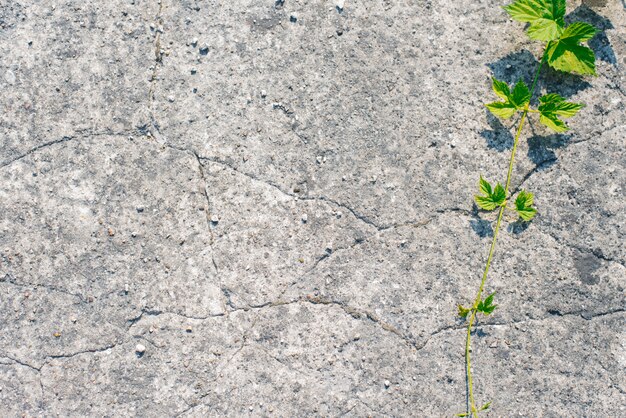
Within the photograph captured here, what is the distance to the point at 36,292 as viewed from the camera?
243cm

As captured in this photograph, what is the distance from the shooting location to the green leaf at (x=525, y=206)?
7.76 feet

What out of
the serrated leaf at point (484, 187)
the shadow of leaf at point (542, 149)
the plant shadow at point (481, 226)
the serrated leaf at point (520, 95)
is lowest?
the plant shadow at point (481, 226)

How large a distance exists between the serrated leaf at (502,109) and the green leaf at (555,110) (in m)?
0.10

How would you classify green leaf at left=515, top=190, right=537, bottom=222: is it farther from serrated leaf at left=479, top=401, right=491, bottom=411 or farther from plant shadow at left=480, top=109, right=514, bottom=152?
serrated leaf at left=479, top=401, right=491, bottom=411

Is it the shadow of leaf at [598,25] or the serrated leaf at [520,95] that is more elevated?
the shadow of leaf at [598,25]

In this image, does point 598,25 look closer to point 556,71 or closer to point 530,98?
point 556,71

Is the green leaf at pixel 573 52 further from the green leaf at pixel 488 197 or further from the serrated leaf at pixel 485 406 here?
the serrated leaf at pixel 485 406

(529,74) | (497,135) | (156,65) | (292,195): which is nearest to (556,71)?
(529,74)

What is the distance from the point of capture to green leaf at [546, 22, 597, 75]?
232 cm

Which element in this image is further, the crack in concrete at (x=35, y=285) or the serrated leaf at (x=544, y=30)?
the crack in concrete at (x=35, y=285)

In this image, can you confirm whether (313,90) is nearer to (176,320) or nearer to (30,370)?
(176,320)

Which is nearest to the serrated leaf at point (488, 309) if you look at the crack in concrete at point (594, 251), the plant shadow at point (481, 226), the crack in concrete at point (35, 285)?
the plant shadow at point (481, 226)

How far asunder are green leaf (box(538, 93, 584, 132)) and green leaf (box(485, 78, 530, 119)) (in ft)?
0.21

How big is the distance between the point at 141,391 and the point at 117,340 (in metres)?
0.21
